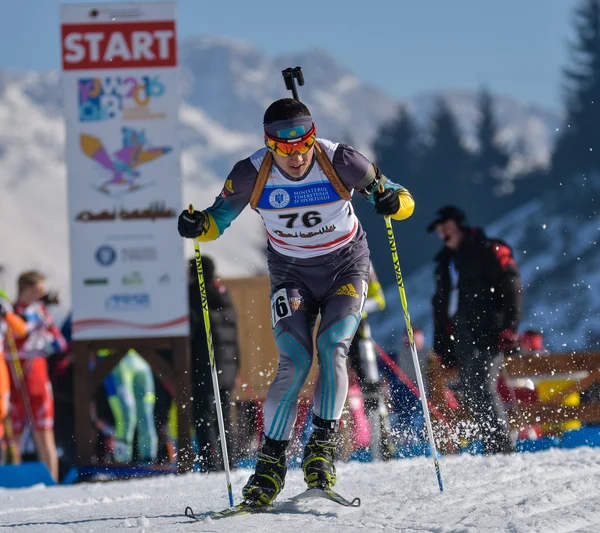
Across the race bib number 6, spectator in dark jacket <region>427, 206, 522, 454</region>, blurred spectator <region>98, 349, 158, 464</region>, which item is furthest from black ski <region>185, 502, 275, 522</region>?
blurred spectator <region>98, 349, 158, 464</region>

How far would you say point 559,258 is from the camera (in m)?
54.7

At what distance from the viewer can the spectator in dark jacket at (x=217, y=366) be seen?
9117mm

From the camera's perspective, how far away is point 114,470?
32.7 ft

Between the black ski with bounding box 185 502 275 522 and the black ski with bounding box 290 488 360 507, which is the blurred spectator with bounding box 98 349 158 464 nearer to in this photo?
the black ski with bounding box 185 502 275 522

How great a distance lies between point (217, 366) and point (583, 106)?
48.0 metres

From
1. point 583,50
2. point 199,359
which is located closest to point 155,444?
point 199,359

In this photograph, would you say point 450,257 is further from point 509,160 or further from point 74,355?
point 509,160

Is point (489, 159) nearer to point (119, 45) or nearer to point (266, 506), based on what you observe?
point (119, 45)

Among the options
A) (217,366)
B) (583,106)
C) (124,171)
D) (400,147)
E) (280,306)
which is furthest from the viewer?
(400,147)

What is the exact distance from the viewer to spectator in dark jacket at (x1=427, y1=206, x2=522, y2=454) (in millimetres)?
8180

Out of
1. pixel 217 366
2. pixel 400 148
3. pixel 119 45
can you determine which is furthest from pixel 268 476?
pixel 400 148

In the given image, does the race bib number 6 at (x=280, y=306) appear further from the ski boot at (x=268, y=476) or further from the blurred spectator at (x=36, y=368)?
the blurred spectator at (x=36, y=368)

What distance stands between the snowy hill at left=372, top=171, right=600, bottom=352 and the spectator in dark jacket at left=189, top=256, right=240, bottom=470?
3858cm

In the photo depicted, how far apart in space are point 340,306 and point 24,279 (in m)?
5.02
